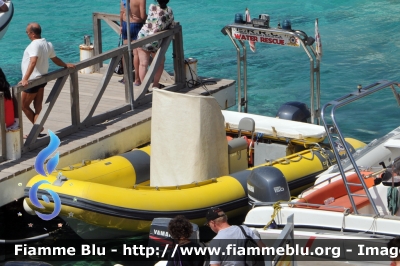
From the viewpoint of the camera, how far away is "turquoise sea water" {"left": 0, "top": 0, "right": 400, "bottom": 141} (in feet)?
49.0

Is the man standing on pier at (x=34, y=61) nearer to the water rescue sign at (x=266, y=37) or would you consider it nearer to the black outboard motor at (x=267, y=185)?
the water rescue sign at (x=266, y=37)

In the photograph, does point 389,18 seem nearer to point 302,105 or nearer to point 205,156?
point 302,105

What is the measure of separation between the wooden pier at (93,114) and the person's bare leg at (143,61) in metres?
0.17

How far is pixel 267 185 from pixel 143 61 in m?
2.98

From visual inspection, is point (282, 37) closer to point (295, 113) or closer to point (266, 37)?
point (266, 37)

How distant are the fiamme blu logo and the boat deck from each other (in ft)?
A: 0.29

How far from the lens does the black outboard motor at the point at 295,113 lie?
9.20 meters

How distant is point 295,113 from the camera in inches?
363

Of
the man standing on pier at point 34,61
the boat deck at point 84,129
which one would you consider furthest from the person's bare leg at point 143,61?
the man standing on pier at point 34,61

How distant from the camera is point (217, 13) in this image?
21672mm

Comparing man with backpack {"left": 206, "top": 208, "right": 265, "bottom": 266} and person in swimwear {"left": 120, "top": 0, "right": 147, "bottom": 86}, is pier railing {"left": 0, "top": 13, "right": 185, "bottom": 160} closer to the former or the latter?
person in swimwear {"left": 120, "top": 0, "right": 147, "bottom": 86}

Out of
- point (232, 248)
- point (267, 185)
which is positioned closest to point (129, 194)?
point (267, 185)

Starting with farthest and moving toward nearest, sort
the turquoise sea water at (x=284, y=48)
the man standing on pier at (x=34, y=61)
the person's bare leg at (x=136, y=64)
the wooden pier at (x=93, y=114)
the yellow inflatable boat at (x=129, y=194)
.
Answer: the turquoise sea water at (x=284, y=48), the person's bare leg at (x=136, y=64), the man standing on pier at (x=34, y=61), the wooden pier at (x=93, y=114), the yellow inflatable boat at (x=129, y=194)

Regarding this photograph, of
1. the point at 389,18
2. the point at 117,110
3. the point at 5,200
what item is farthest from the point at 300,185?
the point at 389,18
